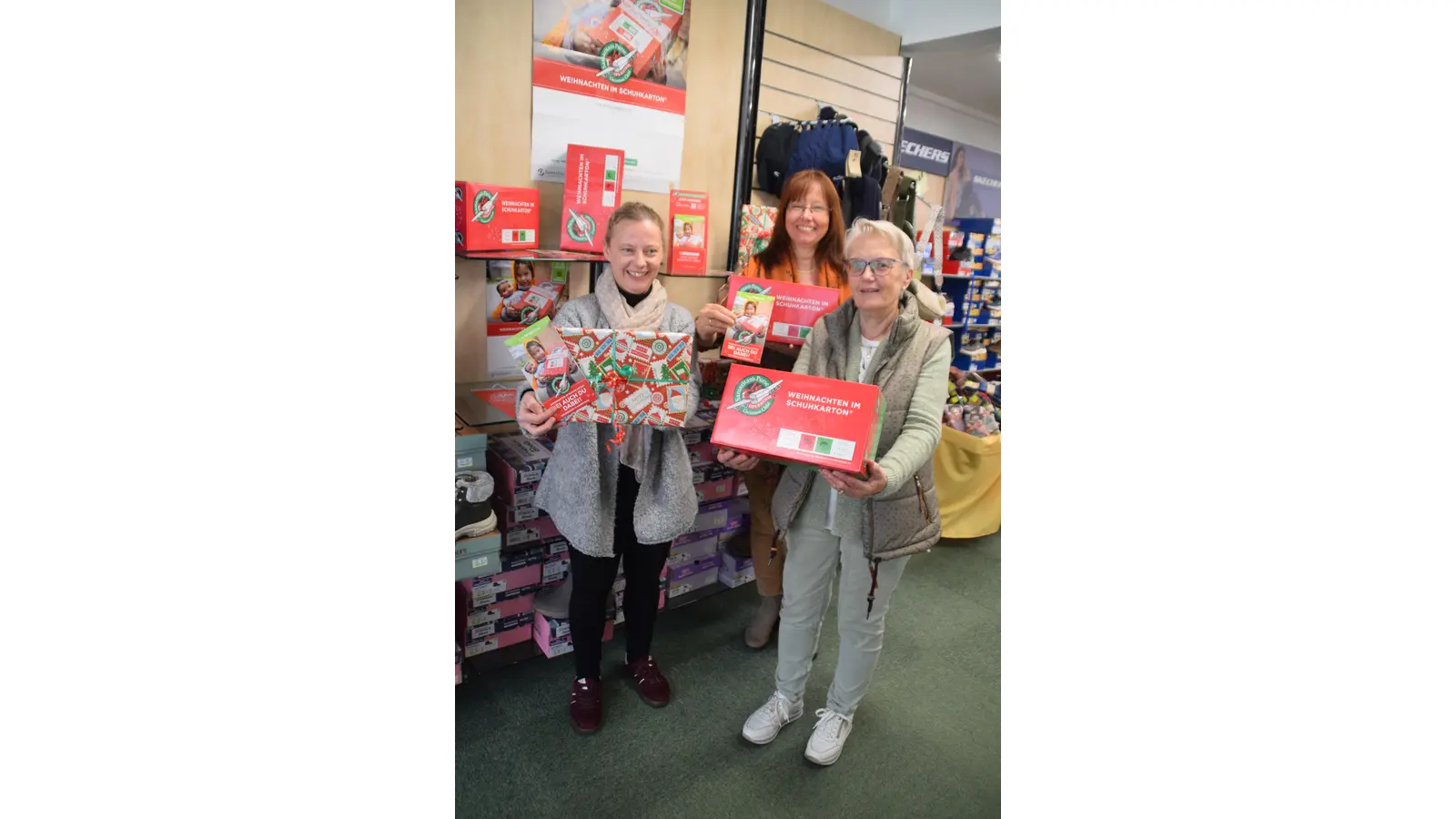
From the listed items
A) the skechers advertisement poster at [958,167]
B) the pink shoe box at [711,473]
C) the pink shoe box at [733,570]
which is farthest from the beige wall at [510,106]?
the skechers advertisement poster at [958,167]

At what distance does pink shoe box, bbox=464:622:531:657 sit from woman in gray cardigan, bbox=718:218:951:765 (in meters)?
1.04

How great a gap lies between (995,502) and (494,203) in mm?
3262

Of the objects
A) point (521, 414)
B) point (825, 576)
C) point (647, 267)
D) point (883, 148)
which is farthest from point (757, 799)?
point (883, 148)

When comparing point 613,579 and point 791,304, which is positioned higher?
point 791,304

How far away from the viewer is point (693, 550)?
3.20 metres

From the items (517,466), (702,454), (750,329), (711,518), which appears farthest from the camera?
(711,518)

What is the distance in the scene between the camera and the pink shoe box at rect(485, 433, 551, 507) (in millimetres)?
2527

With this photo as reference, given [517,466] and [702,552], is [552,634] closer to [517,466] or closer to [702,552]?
[517,466]

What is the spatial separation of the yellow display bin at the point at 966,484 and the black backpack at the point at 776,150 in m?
1.74

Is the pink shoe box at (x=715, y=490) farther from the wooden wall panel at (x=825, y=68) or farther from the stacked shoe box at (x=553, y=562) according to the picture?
the wooden wall panel at (x=825, y=68)

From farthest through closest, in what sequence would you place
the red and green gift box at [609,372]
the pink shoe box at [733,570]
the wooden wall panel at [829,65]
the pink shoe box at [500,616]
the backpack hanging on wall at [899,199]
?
the backpack hanging on wall at [899,199], the wooden wall panel at [829,65], the pink shoe box at [733,570], the pink shoe box at [500,616], the red and green gift box at [609,372]

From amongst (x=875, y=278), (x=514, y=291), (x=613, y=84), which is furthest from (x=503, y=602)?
(x=613, y=84)

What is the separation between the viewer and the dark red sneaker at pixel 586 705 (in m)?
2.36

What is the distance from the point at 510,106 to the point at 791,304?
50.5 inches
